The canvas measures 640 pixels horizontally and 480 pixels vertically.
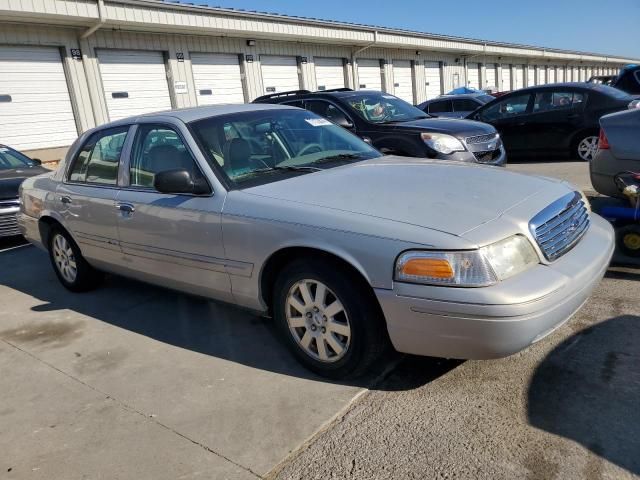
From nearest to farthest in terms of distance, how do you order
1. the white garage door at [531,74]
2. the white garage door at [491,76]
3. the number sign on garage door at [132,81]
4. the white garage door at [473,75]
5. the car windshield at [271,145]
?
the car windshield at [271,145] → the number sign on garage door at [132,81] → the white garage door at [473,75] → the white garage door at [491,76] → the white garage door at [531,74]

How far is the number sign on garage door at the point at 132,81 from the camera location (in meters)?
14.3

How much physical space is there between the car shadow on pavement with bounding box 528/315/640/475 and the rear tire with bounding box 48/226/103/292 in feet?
12.8

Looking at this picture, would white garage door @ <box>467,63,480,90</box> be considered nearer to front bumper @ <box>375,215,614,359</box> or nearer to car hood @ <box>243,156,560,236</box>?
car hood @ <box>243,156,560,236</box>

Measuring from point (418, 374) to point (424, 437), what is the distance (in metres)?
0.59

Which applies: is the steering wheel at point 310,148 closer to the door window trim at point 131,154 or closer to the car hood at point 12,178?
the door window trim at point 131,154

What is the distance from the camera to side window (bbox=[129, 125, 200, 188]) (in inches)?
145

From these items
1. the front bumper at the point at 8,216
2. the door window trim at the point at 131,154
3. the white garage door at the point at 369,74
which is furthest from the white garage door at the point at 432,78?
the door window trim at the point at 131,154

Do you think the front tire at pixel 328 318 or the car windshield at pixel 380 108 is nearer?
the front tire at pixel 328 318

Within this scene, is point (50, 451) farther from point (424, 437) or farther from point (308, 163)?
point (308, 163)

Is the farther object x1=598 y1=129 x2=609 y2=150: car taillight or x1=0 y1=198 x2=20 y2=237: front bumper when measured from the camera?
x1=0 y1=198 x2=20 y2=237: front bumper

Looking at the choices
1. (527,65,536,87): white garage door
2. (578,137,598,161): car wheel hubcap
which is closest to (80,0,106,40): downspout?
(578,137,598,161): car wheel hubcap

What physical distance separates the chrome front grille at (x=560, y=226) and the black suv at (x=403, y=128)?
12.3 ft

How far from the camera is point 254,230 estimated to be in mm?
3121

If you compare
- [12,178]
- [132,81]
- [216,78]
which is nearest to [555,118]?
[12,178]
